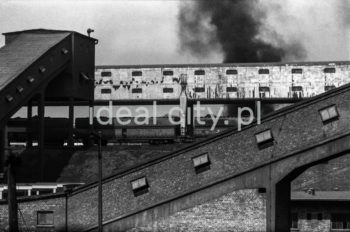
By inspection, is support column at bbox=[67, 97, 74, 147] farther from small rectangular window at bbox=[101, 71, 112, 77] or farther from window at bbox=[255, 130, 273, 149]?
window at bbox=[255, 130, 273, 149]

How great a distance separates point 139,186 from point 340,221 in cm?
1200

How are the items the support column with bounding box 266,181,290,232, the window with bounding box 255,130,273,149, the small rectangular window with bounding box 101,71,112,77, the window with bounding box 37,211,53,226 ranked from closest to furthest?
the support column with bounding box 266,181,290,232, the window with bounding box 255,130,273,149, the window with bounding box 37,211,53,226, the small rectangular window with bounding box 101,71,112,77

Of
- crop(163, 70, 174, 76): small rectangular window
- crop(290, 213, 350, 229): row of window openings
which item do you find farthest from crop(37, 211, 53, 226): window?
crop(163, 70, 174, 76): small rectangular window

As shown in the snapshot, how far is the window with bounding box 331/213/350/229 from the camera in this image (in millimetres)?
41781

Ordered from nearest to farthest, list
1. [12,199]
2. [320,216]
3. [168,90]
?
[12,199]
[320,216]
[168,90]

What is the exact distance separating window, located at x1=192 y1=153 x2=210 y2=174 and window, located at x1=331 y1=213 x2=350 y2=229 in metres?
8.98

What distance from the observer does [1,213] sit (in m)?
39.7

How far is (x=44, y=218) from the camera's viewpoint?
39.3 meters

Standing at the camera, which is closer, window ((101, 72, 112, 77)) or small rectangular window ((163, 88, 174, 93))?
small rectangular window ((163, 88, 174, 93))

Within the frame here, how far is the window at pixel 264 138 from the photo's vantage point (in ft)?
121

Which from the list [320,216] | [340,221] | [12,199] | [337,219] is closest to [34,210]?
[12,199]

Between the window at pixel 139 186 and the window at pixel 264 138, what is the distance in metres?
6.09

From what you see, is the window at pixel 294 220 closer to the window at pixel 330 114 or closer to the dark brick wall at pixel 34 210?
the window at pixel 330 114

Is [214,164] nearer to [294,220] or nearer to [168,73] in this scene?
[294,220]
